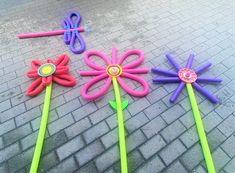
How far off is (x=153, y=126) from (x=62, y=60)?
1354mm

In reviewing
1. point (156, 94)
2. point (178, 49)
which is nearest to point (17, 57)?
point (156, 94)

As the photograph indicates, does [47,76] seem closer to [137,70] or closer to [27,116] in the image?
[27,116]

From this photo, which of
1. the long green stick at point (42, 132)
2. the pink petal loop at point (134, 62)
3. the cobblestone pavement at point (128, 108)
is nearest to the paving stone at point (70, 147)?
the cobblestone pavement at point (128, 108)

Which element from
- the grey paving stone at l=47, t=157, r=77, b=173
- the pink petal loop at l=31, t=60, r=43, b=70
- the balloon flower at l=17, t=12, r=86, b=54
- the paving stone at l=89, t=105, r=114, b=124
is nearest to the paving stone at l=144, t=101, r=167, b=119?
the paving stone at l=89, t=105, r=114, b=124

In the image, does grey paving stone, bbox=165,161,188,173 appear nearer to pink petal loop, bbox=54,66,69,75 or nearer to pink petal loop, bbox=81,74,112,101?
pink petal loop, bbox=81,74,112,101

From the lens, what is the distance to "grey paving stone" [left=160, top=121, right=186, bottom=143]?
209 centimetres

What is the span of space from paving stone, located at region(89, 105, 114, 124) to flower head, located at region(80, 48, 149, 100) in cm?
16

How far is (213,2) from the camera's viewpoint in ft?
12.8

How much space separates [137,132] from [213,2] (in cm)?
295

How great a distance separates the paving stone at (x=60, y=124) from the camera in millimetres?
2146

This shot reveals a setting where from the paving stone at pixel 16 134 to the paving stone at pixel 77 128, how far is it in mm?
362

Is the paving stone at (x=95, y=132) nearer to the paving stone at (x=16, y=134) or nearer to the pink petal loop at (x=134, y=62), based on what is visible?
the paving stone at (x=16, y=134)

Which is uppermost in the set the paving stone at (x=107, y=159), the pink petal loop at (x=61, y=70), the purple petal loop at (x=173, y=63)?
the pink petal loop at (x=61, y=70)

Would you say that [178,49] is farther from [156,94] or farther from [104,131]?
[104,131]
